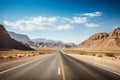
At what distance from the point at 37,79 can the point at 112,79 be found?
469 centimetres

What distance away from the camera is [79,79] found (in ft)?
31.5

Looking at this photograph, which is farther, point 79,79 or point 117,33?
point 117,33

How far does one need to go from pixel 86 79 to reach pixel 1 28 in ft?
389

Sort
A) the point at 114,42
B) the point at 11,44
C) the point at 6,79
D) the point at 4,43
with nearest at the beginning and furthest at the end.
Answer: the point at 6,79 < the point at 4,43 < the point at 11,44 < the point at 114,42

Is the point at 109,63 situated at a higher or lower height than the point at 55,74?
lower

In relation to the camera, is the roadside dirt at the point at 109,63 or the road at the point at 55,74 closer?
the road at the point at 55,74

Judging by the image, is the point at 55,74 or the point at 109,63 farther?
the point at 109,63

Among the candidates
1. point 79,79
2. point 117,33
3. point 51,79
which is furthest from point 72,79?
point 117,33

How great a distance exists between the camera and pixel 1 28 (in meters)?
118

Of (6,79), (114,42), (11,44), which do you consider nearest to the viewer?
(6,79)

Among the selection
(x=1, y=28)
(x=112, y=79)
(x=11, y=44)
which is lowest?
(x=112, y=79)

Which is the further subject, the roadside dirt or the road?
the roadside dirt

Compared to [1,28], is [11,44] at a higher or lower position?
lower

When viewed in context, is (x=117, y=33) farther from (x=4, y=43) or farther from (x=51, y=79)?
(x=51, y=79)
